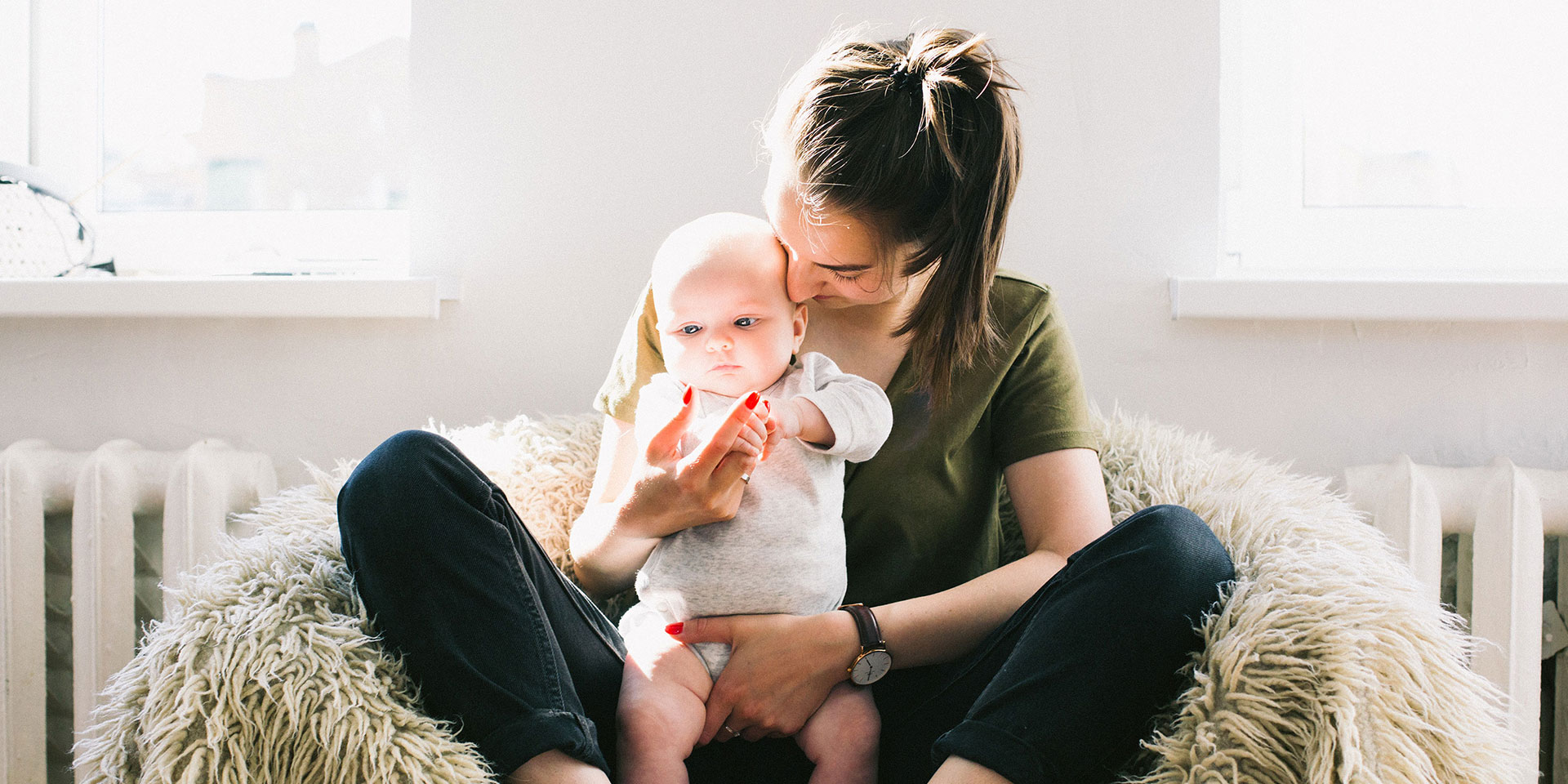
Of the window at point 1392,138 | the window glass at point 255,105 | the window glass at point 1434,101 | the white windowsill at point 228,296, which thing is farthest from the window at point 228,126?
the window glass at point 1434,101

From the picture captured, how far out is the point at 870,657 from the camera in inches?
34.7

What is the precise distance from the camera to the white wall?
134cm

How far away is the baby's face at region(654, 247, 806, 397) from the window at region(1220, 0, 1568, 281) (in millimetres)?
930

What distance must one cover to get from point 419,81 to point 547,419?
23.2 inches

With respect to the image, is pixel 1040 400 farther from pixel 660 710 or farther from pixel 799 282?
pixel 660 710

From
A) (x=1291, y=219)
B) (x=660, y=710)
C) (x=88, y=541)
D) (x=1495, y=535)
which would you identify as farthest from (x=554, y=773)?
(x=1291, y=219)

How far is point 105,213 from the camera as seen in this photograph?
5.51 ft

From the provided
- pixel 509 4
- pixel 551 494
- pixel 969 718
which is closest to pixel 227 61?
pixel 509 4

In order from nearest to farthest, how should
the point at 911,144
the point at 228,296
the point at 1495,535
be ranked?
the point at 911,144, the point at 1495,535, the point at 228,296

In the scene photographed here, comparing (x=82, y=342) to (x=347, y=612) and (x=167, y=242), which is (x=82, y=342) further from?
(x=347, y=612)

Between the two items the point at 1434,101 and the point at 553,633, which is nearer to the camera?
the point at 553,633

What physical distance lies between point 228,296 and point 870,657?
111 centimetres

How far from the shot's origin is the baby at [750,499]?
847 mm

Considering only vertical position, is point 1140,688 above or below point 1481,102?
below
